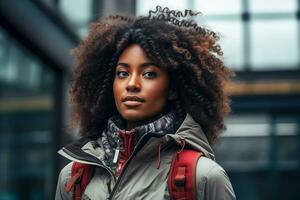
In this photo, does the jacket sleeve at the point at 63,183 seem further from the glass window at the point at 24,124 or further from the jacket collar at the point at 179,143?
the glass window at the point at 24,124

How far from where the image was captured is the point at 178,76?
3305mm

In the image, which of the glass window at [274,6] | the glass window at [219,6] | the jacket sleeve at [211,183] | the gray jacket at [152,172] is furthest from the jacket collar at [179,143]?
the glass window at [274,6]

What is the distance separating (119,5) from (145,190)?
1134 centimetres

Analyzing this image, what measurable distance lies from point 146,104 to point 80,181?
1.34 ft

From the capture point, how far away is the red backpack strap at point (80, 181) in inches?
122

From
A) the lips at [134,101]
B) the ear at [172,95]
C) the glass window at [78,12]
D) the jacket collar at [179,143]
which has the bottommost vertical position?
the jacket collar at [179,143]

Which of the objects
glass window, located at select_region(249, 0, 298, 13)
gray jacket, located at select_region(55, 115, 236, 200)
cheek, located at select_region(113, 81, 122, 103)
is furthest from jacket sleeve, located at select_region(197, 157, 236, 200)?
glass window, located at select_region(249, 0, 298, 13)

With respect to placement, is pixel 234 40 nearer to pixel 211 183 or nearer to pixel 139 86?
pixel 139 86

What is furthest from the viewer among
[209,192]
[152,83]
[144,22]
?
[144,22]

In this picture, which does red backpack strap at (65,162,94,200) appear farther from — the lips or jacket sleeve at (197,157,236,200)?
jacket sleeve at (197,157,236,200)

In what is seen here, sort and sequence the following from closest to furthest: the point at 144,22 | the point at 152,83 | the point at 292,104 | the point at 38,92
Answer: the point at 152,83
the point at 144,22
the point at 38,92
the point at 292,104

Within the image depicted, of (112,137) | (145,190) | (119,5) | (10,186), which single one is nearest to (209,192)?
(145,190)

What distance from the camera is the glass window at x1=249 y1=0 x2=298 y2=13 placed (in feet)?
53.2

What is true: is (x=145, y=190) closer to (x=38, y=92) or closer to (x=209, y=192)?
(x=209, y=192)
